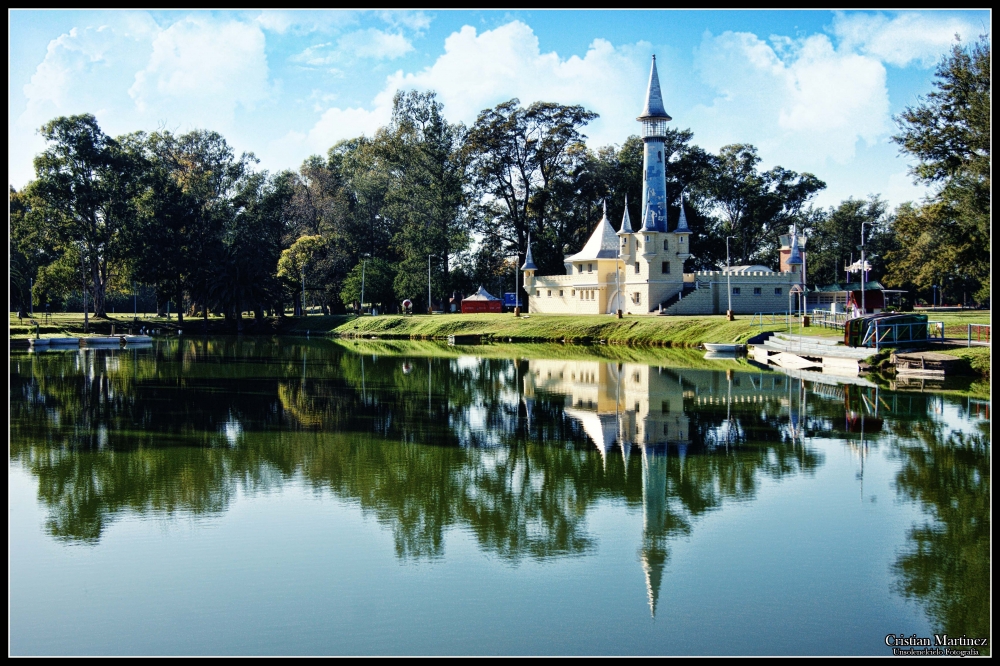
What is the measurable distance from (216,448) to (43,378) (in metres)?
20.3

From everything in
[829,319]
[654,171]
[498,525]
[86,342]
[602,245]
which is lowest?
[498,525]

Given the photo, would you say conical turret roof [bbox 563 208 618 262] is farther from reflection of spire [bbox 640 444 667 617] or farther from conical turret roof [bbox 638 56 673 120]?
reflection of spire [bbox 640 444 667 617]

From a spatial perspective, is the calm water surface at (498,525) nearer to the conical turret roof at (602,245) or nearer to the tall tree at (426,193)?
the conical turret roof at (602,245)

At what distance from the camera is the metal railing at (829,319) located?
4731 cm

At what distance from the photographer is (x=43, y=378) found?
121ft

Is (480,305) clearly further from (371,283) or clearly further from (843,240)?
(843,240)

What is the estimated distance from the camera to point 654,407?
27.3 meters

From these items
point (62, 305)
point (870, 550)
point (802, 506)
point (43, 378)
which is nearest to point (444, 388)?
point (43, 378)

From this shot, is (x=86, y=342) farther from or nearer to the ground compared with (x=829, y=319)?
nearer to the ground

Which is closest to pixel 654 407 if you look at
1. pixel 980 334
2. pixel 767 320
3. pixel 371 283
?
pixel 980 334

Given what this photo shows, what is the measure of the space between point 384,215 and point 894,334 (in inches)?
2145

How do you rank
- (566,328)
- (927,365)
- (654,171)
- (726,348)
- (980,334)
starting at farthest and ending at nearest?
(654,171) → (566,328) → (726,348) → (980,334) → (927,365)

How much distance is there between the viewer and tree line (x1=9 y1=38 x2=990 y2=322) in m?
76.2

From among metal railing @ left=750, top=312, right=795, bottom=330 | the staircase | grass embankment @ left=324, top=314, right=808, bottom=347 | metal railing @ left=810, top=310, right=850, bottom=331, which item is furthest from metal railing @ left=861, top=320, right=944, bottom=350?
the staircase
